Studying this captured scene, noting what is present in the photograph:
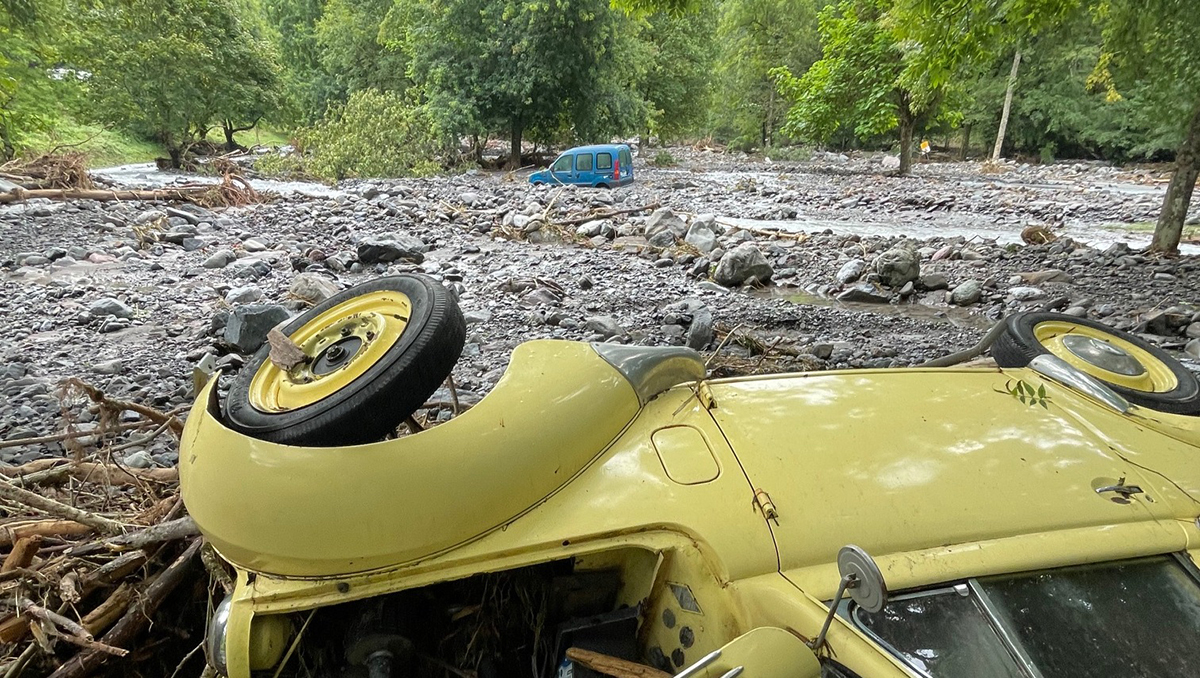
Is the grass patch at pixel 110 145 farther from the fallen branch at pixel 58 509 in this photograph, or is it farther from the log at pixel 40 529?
the log at pixel 40 529

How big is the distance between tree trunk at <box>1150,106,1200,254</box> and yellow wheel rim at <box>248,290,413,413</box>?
9.85 meters

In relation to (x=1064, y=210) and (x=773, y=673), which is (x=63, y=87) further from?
(x=1064, y=210)

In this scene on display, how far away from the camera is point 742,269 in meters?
7.98

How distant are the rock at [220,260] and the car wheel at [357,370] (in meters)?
6.66

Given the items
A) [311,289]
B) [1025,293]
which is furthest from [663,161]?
[311,289]

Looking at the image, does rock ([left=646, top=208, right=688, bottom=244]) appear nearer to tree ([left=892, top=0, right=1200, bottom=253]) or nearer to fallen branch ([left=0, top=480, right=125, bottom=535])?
tree ([left=892, top=0, right=1200, bottom=253])

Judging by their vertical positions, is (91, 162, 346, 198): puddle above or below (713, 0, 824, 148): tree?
below

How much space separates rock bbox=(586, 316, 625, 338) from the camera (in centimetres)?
556

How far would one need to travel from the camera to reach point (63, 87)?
63.3ft

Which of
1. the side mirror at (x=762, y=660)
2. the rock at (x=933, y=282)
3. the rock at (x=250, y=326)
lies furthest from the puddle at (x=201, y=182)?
the side mirror at (x=762, y=660)

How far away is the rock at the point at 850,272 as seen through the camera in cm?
805

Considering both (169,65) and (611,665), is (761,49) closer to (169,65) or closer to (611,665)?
(169,65)

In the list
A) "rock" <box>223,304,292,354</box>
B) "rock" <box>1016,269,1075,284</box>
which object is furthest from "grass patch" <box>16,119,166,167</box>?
"rock" <box>1016,269,1075,284</box>

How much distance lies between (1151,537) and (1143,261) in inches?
345
